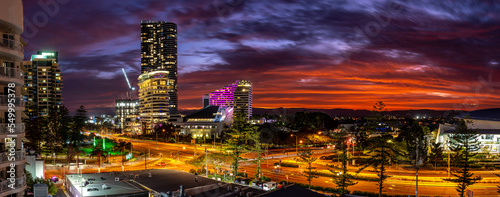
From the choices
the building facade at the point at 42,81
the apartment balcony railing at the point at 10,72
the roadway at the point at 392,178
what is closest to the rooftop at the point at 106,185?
the apartment balcony railing at the point at 10,72

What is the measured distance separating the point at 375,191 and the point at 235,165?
16494mm

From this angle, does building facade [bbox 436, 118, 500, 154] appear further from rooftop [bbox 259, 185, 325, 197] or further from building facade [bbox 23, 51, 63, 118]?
building facade [bbox 23, 51, 63, 118]

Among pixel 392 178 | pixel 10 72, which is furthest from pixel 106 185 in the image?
pixel 392 178

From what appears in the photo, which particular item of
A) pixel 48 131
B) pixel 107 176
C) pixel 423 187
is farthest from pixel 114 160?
pixel 423 187

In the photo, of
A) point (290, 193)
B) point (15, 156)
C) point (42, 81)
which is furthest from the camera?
point (42, 81)

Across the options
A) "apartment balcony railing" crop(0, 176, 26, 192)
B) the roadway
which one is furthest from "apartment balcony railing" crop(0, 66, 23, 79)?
the roadway

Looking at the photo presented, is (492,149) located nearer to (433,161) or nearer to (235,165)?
(433,161)

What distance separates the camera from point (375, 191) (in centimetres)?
Result: 3444

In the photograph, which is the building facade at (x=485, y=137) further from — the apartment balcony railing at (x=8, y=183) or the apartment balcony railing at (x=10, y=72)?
the apartment balcony railing at (x=10, y=72)

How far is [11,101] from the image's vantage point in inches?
674

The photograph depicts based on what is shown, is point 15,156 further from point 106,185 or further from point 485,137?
point 485,137

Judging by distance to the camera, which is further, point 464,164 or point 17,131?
point 464,164

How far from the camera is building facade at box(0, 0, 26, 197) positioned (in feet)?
54.0

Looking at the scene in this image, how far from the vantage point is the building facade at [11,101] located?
1647 cm
